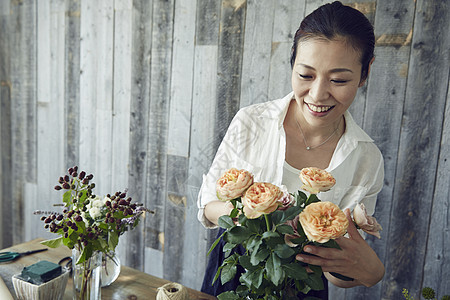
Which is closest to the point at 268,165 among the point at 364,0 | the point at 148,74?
the point at 364,0

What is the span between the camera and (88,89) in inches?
82.5

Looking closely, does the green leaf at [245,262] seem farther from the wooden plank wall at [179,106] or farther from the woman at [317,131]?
the wooden plank wall at [179,106]

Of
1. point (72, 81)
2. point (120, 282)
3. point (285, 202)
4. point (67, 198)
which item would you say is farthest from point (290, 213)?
point (72, 81)

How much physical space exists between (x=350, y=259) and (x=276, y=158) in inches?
18.5

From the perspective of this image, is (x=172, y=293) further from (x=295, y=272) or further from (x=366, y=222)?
(x=366, y=222)

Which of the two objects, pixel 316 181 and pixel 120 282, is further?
pixel 120 282

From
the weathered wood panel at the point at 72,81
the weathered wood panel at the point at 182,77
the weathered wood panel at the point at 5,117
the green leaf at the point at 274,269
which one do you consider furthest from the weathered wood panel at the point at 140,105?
the green leaf at the point at 274,269

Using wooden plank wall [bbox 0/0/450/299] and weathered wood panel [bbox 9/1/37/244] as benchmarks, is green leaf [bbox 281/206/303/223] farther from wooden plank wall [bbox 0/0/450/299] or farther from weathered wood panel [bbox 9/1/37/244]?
weathered wood panel [bbox 9/1/37/244]

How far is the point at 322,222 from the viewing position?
2.07 feet

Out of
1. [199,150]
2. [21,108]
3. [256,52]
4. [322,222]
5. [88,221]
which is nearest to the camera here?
[322,222]

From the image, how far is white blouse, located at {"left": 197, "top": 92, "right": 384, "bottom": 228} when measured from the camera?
1198 millimetres

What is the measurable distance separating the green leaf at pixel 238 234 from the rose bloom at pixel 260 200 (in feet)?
0.14

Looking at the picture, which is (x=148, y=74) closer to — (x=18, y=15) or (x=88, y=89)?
(x=88, y=89)

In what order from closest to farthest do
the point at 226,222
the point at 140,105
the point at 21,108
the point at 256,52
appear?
the point at 226,222, the point at 256,52, the point at 140,105, the point at 21,108
